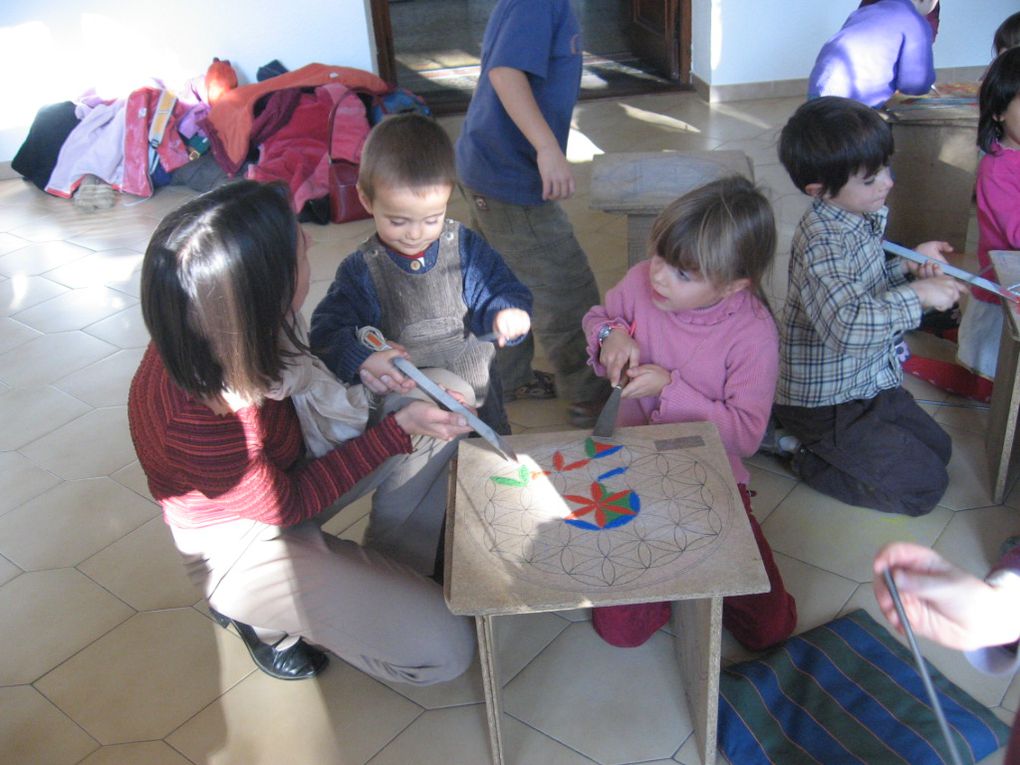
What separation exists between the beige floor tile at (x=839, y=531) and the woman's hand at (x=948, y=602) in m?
0.79

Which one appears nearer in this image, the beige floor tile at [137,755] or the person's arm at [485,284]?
the beige floor tile at [137,755]

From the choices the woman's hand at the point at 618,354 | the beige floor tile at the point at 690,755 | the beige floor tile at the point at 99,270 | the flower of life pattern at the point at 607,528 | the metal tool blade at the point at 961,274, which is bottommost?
the beige floor tile at the point at 690,755

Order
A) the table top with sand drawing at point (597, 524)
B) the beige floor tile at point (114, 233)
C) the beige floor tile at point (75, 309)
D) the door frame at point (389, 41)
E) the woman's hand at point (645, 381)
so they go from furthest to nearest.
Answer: the door frame at point (389, 41) → the beige floor tile at point (114, 233) → the beige floor tile at point (75, 309) → the woman's hand at point (645, 381) → the table top with sand drawing at point (597, 524)

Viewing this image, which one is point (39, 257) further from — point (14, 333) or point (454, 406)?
point (454, 406)

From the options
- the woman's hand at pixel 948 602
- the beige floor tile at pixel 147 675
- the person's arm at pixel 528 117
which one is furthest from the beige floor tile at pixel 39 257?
the woman's hand at pixel 948 602

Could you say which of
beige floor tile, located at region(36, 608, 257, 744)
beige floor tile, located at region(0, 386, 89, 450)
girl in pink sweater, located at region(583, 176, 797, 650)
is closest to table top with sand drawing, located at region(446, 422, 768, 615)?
girl in pink sweater, located at region(583, 176, 797, 650)

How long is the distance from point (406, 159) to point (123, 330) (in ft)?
5.41

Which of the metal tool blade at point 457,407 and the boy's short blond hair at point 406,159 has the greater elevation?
the boy's short blond hair at point 406,159

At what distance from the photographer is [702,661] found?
1.24 meters

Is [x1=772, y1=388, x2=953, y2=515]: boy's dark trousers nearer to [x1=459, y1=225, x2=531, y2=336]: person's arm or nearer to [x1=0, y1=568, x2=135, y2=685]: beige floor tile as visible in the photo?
[x1=459, y1=225, x2=531, y2=336]: person's arm

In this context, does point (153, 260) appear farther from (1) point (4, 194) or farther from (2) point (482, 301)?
A: (1) point (4, 194)

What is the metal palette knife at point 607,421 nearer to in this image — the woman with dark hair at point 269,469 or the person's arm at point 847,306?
the woman with dark hair at point 269,469

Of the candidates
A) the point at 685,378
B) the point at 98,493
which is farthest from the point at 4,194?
the point at 685,378

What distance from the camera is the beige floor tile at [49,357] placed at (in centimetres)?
251
